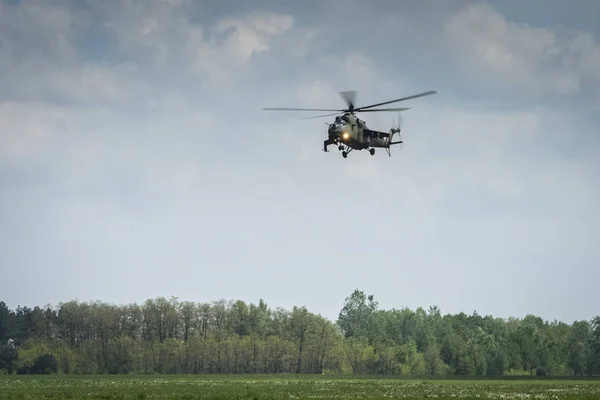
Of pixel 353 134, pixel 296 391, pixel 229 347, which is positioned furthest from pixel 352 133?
pixel 229 347

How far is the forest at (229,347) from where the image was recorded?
497 ft

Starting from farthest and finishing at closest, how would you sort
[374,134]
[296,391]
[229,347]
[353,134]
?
[229,347] < [374,134] < [353,134] < [296,391]

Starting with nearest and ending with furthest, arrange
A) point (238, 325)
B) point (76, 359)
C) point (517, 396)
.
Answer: point (517, 396), point (76, 359), point (238, 325)

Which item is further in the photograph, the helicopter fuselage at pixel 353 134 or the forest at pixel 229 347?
the forest at pixel 229 347

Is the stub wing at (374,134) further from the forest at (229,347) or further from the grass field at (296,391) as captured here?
the forest at (229,347)

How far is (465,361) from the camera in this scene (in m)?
165

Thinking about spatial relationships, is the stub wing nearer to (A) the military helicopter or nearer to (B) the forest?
(A) the military helicopter

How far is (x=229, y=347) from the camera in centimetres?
15400

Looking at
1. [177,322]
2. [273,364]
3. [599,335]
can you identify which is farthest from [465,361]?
[177,322]

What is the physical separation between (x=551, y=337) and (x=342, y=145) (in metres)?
150

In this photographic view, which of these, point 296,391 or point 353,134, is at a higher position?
point 353,134

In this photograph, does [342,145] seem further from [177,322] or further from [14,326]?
[14,326]

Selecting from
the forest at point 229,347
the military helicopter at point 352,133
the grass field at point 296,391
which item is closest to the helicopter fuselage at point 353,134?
the military helicopter at point 352,133

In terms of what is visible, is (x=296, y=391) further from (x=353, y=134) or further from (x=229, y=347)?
(x=229, y=347)
